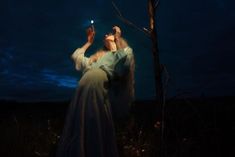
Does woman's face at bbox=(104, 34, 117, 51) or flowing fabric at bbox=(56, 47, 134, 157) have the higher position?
woman's face at bbox=(104, 34, 117, 51)

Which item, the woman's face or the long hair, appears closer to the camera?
the long hair

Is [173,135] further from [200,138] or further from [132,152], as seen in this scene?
[132,152]

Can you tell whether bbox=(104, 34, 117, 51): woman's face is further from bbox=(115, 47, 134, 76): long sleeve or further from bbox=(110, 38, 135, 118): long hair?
bbox=(115, 47, 134, 76): long sleeve

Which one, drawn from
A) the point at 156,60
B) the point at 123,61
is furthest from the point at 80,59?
the point at 156,60

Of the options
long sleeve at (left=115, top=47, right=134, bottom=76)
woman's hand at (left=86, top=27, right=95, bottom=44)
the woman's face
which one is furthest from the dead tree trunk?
woman's hand at (left=86, top=27, right=95, bottom=44)

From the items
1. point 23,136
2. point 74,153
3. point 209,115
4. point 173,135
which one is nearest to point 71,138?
point 74,153

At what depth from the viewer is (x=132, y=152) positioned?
24.5 feet

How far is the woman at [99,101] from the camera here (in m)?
5.87

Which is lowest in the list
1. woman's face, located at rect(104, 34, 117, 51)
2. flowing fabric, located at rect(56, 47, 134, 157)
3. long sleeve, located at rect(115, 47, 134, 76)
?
flowing fabric, located at rect(56, 47, 134, 157)

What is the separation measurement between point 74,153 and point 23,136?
3637 millimetres

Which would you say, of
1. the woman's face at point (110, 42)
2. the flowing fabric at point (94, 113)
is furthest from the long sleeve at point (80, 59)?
the woman's face at point (110, 42)

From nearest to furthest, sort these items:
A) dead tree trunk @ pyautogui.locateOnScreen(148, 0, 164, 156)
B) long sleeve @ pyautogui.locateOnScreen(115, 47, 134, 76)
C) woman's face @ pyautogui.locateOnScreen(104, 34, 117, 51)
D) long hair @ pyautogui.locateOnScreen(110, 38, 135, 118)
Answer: dead tree trunk @ pyautogui.locateOnScreen(148, 0, 164, 156) < long sleeve @ pyautogui.locateOnScreen(115, 47, 134, 76) < long hair @ pyautogui.locateOnScreen(110, 38, 135, 118) < woman's face @ pyautogui.locateOnScreen(104, 34, 117, 51)

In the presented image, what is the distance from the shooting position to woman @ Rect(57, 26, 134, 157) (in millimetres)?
5871

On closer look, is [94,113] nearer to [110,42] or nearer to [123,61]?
[123,61]
